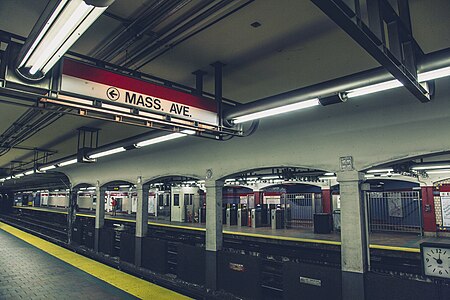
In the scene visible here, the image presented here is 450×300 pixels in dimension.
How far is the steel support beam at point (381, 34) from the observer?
1877 millimetres

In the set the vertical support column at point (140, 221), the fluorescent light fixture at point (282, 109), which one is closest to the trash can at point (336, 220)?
the vertical support column at point (140, 221)

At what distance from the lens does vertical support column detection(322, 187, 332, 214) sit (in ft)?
66.1

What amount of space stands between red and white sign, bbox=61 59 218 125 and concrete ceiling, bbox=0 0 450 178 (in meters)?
0.70

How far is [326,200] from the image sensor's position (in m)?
20.5

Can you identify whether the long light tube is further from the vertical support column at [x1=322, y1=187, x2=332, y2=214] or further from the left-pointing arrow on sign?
the vertical support column at [x1=322, y1=187, x2=332, y2=214]

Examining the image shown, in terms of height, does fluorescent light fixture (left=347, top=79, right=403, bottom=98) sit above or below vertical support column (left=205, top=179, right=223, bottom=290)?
above

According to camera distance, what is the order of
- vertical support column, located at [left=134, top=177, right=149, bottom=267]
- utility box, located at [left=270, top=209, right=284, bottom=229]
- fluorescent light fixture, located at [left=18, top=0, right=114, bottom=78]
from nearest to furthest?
fluorescent light fixture, located at [left=18, top=0, right=114, bottom=78] → vertical support column, located at [left=134, top=177, right=149, bottom=267] → utility box, located at [left=270, top=209, right=284, bottom=229]

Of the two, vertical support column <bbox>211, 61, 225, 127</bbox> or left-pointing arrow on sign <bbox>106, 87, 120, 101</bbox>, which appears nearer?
left-pointing arrow on sign <bbox>106, 87, 120, 101</bbox>

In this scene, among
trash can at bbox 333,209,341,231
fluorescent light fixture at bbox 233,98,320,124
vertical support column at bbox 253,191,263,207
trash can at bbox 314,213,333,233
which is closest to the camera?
fluorescent light fixture at bbox 233,98,320,124

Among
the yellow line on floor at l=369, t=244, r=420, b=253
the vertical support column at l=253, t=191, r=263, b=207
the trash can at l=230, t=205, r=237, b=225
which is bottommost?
the yellow line on floor at l=369, t=244, r=420, b=253

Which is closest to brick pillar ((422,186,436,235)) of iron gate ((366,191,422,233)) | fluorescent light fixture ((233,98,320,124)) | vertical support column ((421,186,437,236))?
vertical support column ((421,186,437,236))

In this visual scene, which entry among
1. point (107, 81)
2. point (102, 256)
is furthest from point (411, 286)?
point (102, 256)

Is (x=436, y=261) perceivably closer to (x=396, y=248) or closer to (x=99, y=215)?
(x=396, y=248)

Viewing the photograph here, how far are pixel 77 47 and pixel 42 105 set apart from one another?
1155 mm
